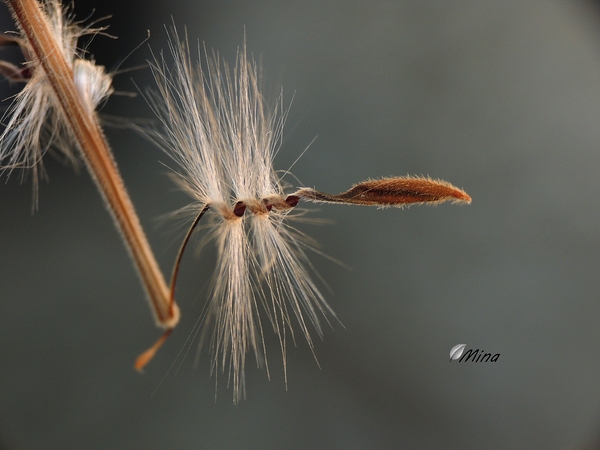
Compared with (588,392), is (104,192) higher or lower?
lower

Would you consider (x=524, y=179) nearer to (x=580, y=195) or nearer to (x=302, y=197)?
(x=580, y=195)

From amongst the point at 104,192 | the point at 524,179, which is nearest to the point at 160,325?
the point at 104,192

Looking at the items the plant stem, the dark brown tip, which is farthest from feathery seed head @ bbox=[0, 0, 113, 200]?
the dark brown tip

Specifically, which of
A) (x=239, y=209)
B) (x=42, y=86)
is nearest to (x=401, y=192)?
(x=239, y=209)

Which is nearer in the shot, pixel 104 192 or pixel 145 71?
pixel 104 192

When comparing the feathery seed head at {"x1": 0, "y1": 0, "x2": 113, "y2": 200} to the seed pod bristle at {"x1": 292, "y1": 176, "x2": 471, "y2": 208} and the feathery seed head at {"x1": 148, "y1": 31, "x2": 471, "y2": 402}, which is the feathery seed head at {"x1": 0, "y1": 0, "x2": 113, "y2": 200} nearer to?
the feathery seed head at {"x1": 148, "y1": 31, "x2": 471, "y2": 402}

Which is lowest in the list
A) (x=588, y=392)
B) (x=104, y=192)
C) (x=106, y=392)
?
(x=106, y=392)

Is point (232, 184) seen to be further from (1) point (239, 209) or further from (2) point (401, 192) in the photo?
(2) point (401, 192)
